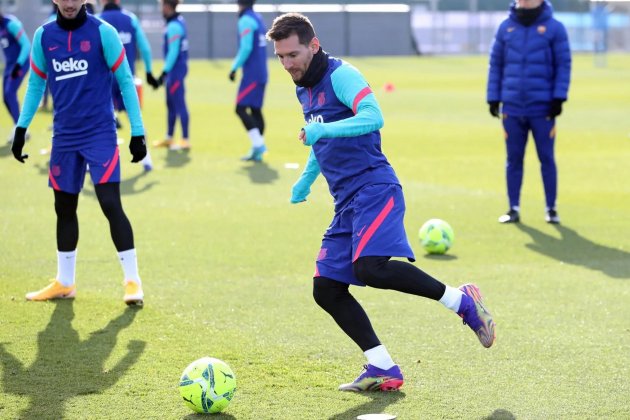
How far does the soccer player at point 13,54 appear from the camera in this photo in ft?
58.0

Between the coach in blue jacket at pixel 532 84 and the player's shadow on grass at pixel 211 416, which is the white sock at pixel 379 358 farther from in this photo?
the coach in blue jacket at pixel 532 84

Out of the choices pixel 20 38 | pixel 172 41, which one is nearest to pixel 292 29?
pixel 172 41

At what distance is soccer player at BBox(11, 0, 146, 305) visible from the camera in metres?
7.72

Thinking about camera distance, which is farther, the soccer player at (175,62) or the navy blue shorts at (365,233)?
the soccer player at (175,62)

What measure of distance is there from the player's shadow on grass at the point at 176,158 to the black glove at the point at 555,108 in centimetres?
656

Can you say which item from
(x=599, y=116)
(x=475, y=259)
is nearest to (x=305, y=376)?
(x=475, y=259)

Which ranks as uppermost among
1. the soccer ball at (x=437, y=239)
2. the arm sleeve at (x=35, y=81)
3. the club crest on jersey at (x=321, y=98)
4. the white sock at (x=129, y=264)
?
the club crest on jersey at (x=321, y=98)

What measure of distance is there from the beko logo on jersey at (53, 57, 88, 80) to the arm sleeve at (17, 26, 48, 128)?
0.12 m

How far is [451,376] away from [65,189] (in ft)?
10.7

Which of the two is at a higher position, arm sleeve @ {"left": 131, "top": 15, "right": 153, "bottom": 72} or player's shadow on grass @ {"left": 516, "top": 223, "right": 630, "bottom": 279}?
arm sleeve @ {"left": 131, "top": 15, "right": 153, "bottom": 72}

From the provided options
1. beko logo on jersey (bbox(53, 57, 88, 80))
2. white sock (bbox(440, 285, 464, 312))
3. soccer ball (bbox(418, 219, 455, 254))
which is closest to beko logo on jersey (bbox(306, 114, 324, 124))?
white sock (bbox(440, 285, 464, 312))

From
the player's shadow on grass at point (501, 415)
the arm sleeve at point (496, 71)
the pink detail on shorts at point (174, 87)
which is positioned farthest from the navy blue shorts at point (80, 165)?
the pink detail on shorts at point (174, 87)

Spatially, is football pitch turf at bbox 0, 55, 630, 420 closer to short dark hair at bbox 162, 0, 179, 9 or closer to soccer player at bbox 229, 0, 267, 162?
soccer player at bbox 229, 0, 267, 162

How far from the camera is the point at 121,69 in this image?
7.77 meters
